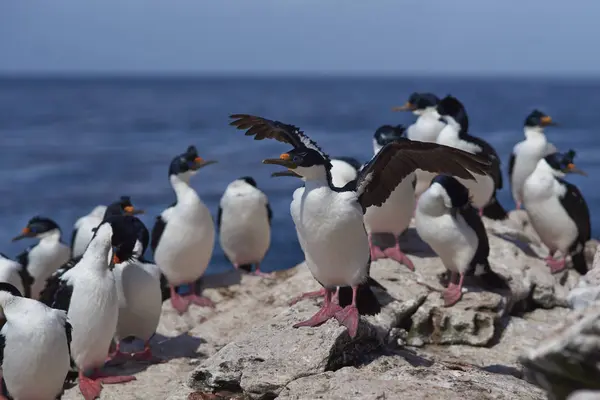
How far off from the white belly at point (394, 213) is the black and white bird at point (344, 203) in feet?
7.34

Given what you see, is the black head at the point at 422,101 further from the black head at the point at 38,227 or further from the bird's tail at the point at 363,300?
the bird's tail at the point at 363,300

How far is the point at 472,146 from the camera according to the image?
930cm

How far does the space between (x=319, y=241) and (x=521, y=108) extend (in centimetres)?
5448

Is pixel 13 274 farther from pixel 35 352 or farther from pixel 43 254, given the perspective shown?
pixel 35 352

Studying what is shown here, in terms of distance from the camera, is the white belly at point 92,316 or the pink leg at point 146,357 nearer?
the white belly at point 92,316

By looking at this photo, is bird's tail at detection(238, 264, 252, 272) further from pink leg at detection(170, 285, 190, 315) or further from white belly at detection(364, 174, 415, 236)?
white belly at detection(364, 174, 415, 236)

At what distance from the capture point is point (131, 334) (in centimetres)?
742

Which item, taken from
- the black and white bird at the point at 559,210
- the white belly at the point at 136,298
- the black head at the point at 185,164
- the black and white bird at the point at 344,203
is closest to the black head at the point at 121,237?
the white belly at the point at 136,298

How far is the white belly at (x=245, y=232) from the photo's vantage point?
9.52m

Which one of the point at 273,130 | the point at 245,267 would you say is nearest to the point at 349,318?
the point at 273,130

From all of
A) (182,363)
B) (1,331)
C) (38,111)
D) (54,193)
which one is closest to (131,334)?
(182,363)

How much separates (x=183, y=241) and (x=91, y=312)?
7.37 feet

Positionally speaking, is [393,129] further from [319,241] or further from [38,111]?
[38,111]

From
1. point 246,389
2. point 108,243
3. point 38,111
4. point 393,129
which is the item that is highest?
point 393,129
